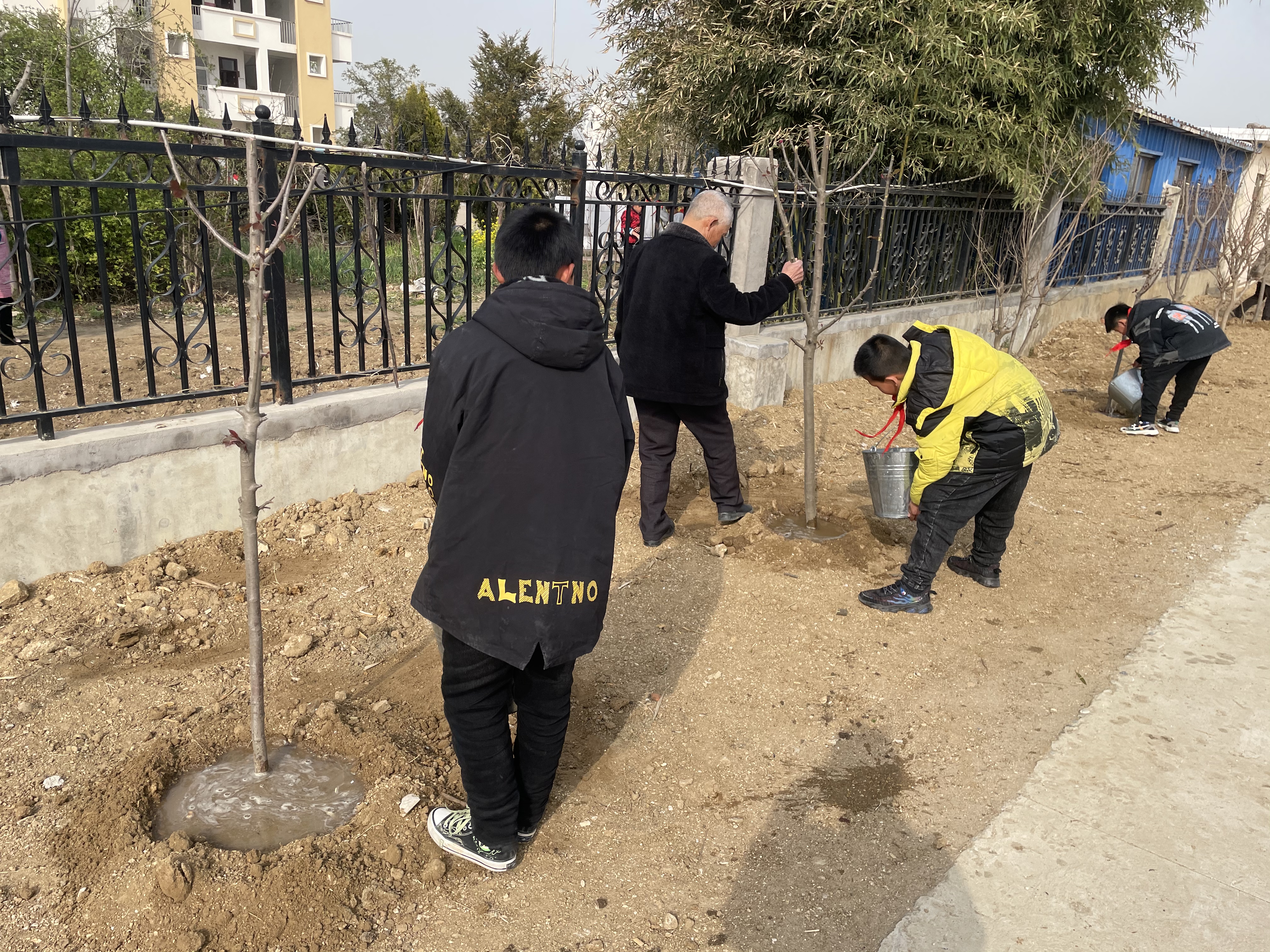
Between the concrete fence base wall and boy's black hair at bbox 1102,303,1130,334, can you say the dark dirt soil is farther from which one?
boy's black hair at bbox 1102,303,1130,334

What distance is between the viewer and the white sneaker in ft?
24.3

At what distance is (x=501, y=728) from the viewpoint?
7.61 feet

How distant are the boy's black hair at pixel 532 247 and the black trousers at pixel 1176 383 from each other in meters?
6.50

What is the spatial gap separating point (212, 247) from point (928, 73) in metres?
7.38

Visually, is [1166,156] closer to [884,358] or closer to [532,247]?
[884,358]

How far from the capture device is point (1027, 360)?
1043 centimetres

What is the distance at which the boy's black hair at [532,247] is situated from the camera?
2146mm

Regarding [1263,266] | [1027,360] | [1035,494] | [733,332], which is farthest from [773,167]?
[1263,266]

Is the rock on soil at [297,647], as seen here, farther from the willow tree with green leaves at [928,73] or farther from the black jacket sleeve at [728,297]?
the willow tree with green leaves at [928,73]

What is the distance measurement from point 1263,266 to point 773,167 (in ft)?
40.8

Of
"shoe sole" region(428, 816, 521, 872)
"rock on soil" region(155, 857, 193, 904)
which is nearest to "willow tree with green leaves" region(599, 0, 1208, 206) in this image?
"shoe sole" region(428, 816, 521, 872)

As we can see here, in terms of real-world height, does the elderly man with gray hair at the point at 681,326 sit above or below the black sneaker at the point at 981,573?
above

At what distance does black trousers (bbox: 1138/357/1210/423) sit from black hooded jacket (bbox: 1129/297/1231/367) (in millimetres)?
86

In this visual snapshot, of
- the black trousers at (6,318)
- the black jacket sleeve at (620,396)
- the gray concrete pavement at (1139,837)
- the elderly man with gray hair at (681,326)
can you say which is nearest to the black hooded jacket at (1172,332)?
the gray concrete pavement at (1139,837)
